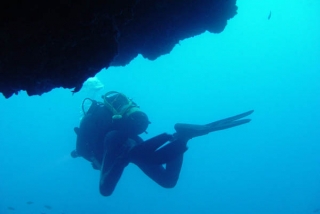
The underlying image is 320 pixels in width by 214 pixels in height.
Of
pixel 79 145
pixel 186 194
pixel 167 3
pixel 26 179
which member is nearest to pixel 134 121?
pixel 79 145

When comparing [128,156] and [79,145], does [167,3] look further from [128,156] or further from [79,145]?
[79,145]

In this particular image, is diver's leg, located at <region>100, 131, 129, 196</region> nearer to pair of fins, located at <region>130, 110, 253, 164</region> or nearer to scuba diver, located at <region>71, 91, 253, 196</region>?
scuba diver, located at <region>71, 91, 253, 196</region>

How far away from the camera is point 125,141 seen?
19.0 feet

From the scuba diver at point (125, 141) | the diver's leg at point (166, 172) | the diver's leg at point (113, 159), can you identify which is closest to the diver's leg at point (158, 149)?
the scuba diver at point (125, 141)

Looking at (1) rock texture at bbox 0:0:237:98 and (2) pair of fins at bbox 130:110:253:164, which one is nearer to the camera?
(1) rock texture at bbox 0:0:237:98

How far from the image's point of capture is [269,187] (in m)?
133

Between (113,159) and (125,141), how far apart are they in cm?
45

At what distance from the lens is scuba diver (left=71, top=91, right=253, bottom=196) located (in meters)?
5.43

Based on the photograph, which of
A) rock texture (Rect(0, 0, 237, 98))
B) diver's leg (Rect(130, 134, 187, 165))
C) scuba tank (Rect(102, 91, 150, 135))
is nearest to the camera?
rock texture (Rect(0, 0, 237, 98))

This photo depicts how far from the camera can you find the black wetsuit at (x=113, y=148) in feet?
17.7

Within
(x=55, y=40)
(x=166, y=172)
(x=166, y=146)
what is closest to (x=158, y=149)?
(x=166, y=146)

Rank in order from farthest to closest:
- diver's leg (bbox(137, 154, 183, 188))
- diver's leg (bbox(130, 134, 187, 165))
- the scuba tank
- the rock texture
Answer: diver's leg (bbox(137, 154, 183, 188))
the scuba tank
diver's leg (bbox(130, 134, 187, 165))
the rock texture

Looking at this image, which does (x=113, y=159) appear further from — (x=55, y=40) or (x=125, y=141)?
(x=55, y=40)

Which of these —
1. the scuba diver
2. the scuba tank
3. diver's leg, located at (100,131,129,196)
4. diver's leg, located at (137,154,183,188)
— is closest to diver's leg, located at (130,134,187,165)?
the scuba diver
